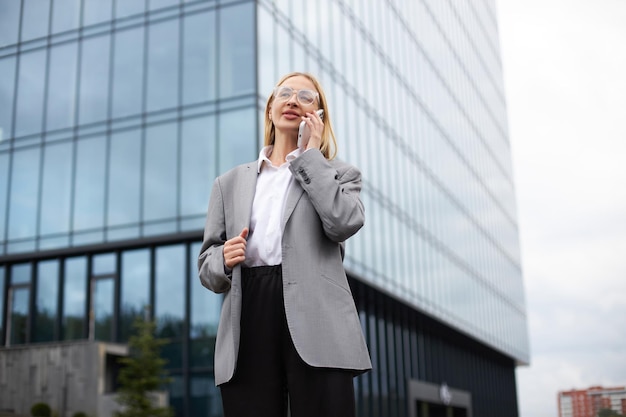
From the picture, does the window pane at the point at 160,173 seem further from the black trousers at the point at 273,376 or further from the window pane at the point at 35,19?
the black trousers at the point at 273,376

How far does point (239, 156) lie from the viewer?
64.6ft

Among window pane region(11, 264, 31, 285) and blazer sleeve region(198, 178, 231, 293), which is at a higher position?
window pane region(11, 264, 31, 285)

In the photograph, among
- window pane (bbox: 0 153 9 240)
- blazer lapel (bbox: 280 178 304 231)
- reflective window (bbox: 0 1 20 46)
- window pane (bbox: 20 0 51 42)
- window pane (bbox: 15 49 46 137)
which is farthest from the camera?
reflective window (bbox: 0 1 20 46)

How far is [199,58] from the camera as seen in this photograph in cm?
2094

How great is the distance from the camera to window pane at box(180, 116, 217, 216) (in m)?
20.2

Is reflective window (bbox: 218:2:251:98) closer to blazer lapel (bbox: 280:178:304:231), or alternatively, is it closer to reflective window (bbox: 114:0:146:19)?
reflective window (bbox: 114:0:146:19)

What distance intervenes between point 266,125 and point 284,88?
24 cm

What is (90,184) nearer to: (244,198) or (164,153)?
(164,153)

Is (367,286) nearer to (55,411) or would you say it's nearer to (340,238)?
(55,411)

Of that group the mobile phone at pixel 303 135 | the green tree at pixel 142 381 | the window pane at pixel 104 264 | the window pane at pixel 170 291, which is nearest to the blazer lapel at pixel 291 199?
the mobile phone at pixel 303 135

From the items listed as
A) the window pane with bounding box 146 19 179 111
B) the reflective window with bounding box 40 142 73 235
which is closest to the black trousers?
the window pane with bounding box 146 19 179 111

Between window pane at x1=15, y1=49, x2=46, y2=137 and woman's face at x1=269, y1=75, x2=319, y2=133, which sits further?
window pane at x1=15, y1=49, x2=46, y2=137

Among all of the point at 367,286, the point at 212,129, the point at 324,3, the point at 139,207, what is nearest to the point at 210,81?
the point at 212,129

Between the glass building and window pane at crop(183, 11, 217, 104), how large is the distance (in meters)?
0.04
